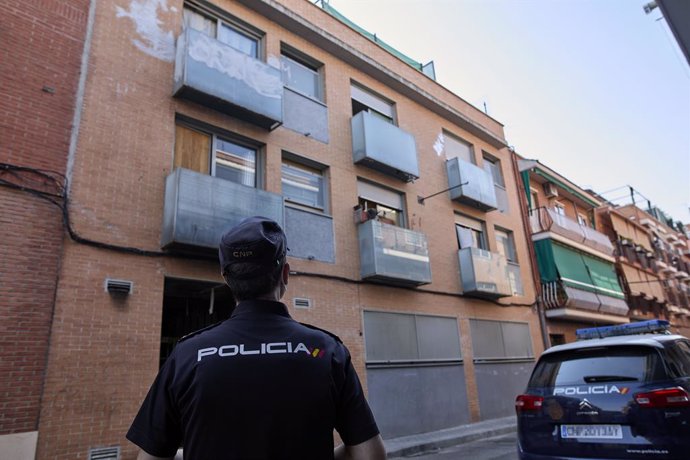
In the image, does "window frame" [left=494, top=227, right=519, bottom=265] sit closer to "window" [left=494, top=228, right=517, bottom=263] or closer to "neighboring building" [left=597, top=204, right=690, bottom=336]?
"window" [left=494, top=228, right=517, bottom=263]

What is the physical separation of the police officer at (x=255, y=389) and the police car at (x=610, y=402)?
11.2ft

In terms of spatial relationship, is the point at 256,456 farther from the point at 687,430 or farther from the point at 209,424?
the point at 687,430

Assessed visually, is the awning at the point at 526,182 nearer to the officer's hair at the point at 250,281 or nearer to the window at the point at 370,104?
the window at the point at 370,104

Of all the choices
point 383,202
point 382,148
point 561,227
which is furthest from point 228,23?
point 561,227

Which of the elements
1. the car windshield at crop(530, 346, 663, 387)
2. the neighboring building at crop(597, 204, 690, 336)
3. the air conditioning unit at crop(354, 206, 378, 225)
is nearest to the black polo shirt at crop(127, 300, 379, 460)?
the car windshield at crop(530, 346, 663, 387)

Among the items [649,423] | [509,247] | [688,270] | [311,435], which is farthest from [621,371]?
[688,270]

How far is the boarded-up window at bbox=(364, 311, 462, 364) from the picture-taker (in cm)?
1029

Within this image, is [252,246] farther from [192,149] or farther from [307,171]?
[307,171]

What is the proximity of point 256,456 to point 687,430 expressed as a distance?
13.1 feet

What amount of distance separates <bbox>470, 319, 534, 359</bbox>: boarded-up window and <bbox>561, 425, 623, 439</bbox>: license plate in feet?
28.6

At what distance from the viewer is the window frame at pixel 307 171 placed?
1003 centimetres

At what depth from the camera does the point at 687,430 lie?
3678 mm

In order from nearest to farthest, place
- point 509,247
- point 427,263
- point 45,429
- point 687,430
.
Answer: point 687,430
point 45,429
point 427,263
point 509,247

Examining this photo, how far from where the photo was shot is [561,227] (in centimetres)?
1806
